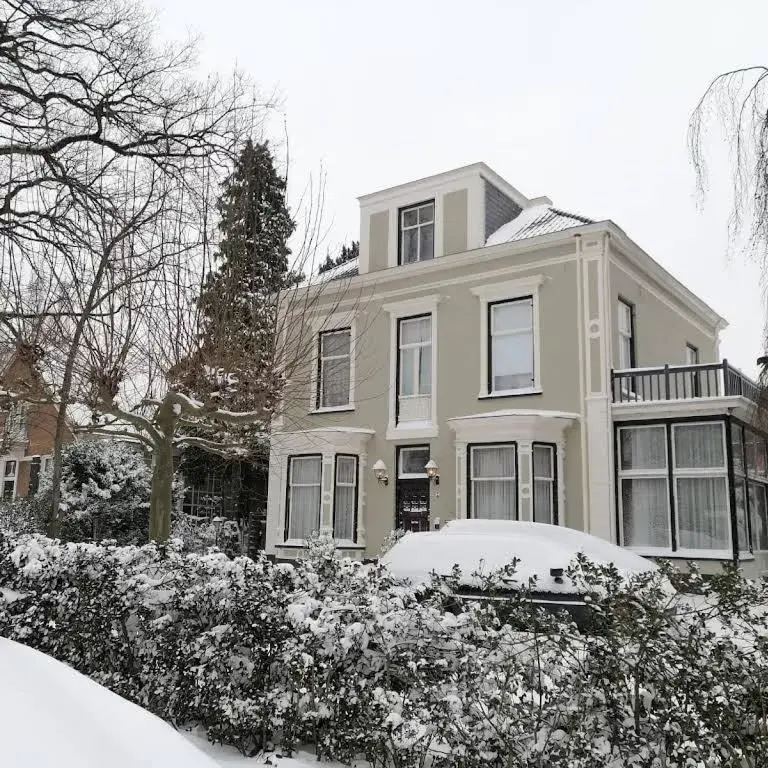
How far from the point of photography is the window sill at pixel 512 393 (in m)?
16.2

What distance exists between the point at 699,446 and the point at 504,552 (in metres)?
8.77

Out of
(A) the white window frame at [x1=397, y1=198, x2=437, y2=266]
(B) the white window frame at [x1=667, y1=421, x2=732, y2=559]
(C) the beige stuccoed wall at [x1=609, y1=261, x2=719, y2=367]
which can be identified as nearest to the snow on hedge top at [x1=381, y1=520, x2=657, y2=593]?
(B) the white window frame at [x1=667, y1=421, x2=732, y2=559]

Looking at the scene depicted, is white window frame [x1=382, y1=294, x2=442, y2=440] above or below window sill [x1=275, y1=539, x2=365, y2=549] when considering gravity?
above

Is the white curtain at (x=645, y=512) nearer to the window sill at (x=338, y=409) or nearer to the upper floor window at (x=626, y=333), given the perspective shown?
the upper floor window at (x=626, y=333)

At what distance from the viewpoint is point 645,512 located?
1529 centimetres

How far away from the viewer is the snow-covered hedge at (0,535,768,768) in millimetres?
3577

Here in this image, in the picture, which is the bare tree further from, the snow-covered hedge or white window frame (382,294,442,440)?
white window frame (382,294,442,440)

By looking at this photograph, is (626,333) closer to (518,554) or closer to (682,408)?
(682,408)

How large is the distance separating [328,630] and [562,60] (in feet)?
25.3

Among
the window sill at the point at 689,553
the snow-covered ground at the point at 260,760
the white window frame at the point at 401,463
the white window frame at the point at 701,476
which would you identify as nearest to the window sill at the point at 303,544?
the white window frame at the point at 401,463

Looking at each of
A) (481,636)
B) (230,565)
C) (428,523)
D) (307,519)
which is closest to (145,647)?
(230,565)

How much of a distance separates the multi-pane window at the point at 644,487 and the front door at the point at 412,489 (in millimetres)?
4484

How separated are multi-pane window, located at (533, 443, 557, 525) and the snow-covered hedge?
10.8 metres

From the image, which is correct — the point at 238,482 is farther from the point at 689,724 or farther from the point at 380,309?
the point at 689,724
